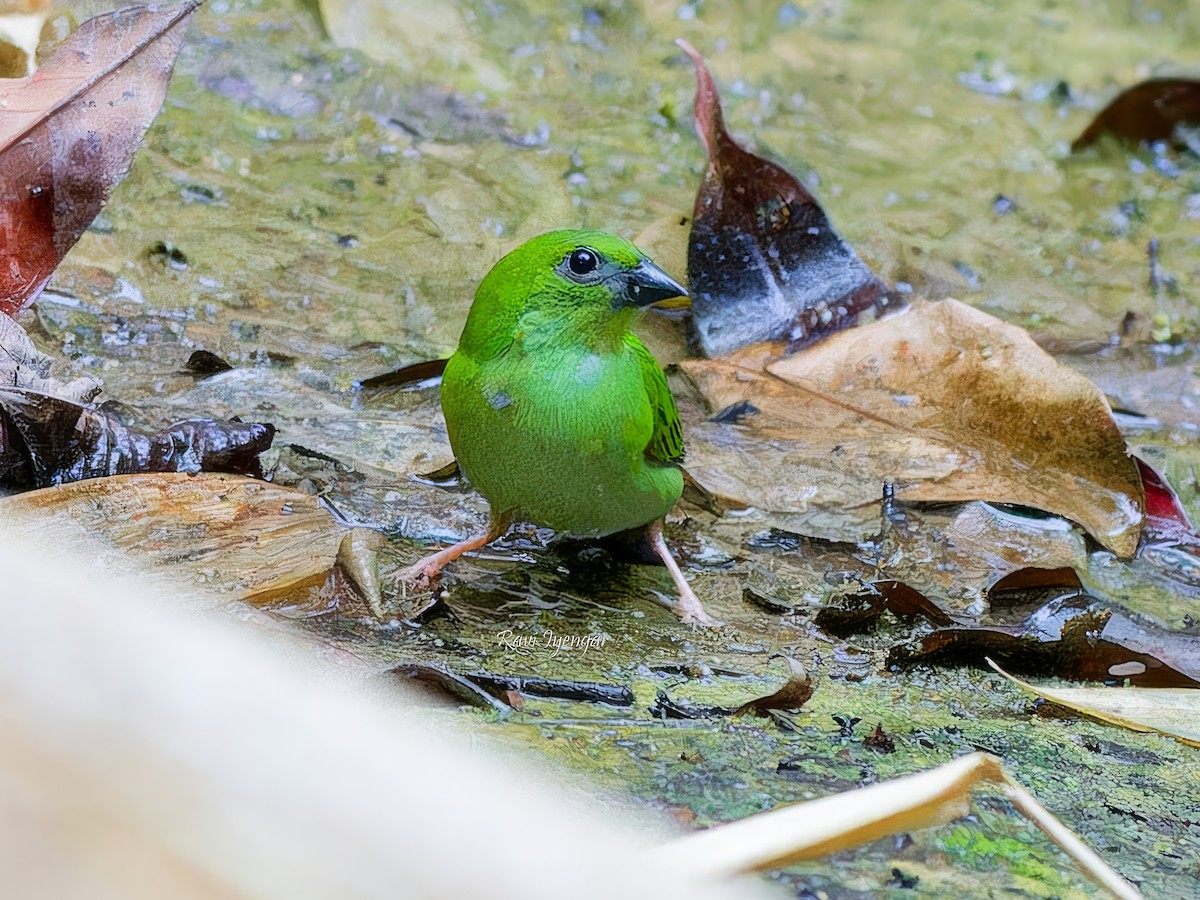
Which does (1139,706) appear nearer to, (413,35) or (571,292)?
(571,292)

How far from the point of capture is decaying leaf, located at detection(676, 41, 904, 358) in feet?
13.7

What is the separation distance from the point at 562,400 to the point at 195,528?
2.78 feet

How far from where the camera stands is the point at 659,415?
3.16m

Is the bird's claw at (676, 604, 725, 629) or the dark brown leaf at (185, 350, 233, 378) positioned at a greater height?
the dark brown leaf at (185, 350, 233, 378)

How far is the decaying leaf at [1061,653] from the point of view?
2.62 m

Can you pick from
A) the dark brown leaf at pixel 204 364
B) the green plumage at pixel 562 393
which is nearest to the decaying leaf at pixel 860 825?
the green plumage at pixel 562 393

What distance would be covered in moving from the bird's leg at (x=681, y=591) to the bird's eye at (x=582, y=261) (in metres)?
0.69

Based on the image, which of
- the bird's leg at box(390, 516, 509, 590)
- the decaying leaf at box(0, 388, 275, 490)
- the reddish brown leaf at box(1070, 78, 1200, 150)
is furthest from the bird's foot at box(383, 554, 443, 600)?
the reddish brown leaf at box(1070, 78, 1200, 150)

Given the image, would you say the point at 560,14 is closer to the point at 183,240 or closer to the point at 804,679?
the point at 183,240

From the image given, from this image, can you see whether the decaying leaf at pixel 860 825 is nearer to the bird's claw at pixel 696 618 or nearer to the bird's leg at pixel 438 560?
the bird's claw at pixel 696 618

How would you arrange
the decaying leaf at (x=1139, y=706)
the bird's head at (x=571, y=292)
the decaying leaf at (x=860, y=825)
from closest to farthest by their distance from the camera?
the decaying leaf at (x=860, y=825) → the decaying leaf at (x=1139, y=706) → the bird's head at (x=571, y=292)

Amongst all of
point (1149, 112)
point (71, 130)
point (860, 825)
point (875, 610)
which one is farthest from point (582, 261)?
point (1149, 112)

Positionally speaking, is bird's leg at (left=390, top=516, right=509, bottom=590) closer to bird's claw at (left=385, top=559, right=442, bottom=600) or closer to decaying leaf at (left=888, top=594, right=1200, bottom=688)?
bird's claw at (left=385, top=559, right=442, bottom=600)

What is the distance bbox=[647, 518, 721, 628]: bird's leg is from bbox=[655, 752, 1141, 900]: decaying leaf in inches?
41.5
